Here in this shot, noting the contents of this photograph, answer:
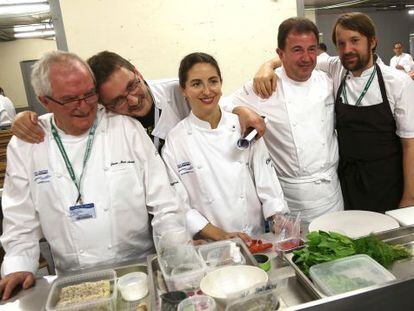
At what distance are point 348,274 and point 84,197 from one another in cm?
111

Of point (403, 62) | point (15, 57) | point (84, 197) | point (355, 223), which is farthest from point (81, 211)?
point (15, 57)

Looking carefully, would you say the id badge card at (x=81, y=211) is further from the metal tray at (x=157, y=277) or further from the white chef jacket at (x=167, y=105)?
the white chef jacket at (x=167, y=105)

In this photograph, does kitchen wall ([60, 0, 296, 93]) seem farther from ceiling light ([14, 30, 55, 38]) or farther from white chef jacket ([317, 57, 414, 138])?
ceiling light ([14, 30, 55, 38])

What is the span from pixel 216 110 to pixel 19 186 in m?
1.03

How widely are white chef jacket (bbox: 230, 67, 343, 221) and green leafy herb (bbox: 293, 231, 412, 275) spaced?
0.93 meters

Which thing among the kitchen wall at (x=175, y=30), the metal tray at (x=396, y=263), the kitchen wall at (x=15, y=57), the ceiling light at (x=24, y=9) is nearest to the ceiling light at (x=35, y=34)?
the kitchen wall at (x=15, y=57)

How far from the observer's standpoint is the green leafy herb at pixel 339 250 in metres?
1.13

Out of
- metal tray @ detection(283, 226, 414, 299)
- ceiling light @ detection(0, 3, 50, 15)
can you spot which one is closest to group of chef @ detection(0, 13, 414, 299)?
metal tray @ detection(283, 226, 414, 299)

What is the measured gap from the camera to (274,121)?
2.17 m

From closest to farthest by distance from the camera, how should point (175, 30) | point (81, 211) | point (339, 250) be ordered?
1. point (339, 250)
2. point (81, 211)
3. point (175, 30)

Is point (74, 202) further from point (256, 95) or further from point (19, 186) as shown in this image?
point (256, 95)

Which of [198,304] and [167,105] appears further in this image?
[167,105]

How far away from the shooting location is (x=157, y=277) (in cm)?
124

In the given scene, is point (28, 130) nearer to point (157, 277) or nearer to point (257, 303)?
point (157, 277)
